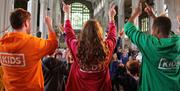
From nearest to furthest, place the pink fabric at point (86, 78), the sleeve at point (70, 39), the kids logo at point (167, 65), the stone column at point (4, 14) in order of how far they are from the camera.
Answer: the kids logo at point (167, 65) < the pink fabric at point (86, 78) < the sleeve at point (70, 39) < the stone column at point (4, 14)


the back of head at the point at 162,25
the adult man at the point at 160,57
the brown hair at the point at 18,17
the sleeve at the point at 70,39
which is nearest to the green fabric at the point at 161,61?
the adult man at the point at 160,57

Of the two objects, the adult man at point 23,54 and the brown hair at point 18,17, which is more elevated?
the brown hair at point 18,17

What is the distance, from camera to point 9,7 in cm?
1241

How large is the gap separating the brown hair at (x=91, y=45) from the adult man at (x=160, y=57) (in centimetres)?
39

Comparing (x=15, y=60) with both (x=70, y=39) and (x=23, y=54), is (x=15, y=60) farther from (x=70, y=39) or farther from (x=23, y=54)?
(x=70, y=39)

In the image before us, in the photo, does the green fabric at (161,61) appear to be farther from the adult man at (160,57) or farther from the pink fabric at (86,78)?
the pink fabric at (86,78)

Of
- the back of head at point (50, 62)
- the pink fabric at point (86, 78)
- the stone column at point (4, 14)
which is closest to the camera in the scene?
the pink fabric at point (86, 78)

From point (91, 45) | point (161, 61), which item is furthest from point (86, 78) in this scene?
point (161, 61)

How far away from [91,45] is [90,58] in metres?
0.15

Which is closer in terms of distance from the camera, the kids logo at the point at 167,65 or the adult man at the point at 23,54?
the kids logo at the point at 167,65

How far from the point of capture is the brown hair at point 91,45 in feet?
12.0

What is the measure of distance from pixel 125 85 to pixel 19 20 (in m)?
2.01

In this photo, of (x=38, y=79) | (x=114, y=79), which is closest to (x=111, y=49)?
(x=38, y=79)

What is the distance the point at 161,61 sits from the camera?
351 cm
